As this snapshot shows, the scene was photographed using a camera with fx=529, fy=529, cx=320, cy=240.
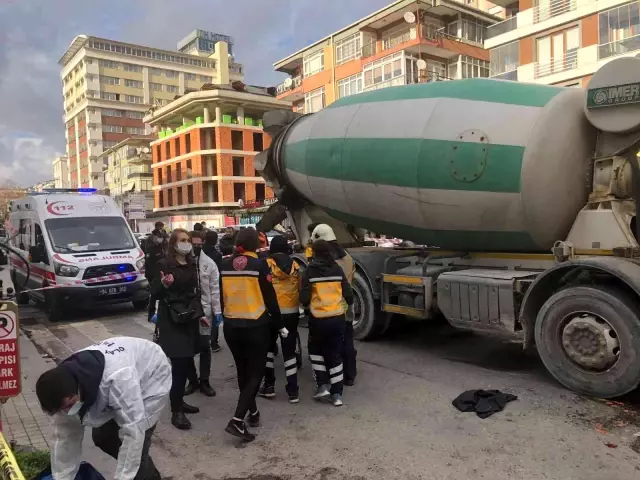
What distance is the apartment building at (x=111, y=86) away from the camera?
286ft

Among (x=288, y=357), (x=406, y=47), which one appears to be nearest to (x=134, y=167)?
(x=406, y=47)

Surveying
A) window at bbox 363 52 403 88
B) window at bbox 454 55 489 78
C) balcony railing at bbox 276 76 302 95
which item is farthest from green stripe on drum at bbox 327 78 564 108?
balcony railing at bbox 276 76 302 95

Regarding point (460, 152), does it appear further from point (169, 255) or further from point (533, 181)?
point (169, 255)

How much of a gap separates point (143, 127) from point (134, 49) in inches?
527

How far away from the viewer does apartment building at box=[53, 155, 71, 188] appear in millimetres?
104688

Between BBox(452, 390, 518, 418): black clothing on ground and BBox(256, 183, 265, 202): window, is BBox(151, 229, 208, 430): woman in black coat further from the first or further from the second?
BBox(256, 183, 265, 202): window

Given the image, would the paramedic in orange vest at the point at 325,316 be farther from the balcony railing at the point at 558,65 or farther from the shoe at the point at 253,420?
the balcony railing at the point at 558,65

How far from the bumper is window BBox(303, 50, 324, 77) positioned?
3507cm

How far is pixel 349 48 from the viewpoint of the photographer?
130 ft

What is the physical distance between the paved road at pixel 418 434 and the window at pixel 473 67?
3332cm

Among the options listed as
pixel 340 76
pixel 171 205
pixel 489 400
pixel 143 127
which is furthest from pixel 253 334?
pixel 143 127

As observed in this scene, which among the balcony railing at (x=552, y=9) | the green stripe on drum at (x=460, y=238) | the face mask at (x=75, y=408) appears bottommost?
the face mask at (x=75, y=408)

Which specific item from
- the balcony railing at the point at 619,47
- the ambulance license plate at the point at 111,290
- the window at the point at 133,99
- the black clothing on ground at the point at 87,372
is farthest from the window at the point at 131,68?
the black clothing on ground at the point at 87,372

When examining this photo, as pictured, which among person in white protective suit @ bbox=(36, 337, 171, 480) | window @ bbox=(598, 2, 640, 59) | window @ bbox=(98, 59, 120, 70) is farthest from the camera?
window @ bbox=(98, 59, 120, 70)
